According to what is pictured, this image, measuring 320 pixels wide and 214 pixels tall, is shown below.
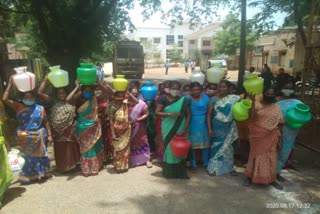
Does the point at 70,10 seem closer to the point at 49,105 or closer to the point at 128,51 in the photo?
the point at 49,105

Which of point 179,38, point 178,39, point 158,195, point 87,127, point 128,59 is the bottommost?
point 158,195

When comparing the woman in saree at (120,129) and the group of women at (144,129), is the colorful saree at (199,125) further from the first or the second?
the woman in saree at (120,129)

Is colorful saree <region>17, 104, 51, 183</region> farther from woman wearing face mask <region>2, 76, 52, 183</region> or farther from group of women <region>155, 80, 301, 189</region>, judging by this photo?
group of women <region>155, 80, 301, 189</region>

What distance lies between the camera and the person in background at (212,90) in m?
4.42

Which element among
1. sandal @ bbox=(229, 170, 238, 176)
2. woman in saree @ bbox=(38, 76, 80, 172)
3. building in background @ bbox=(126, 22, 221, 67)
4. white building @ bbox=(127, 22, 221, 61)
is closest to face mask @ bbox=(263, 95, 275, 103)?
sandal @ bbox=(229, 170, 238, 176)

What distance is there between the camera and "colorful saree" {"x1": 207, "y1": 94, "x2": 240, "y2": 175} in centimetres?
411

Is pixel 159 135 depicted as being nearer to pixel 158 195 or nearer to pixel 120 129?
pixel 120 129

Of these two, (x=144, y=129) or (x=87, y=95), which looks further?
(x=144, y=129)

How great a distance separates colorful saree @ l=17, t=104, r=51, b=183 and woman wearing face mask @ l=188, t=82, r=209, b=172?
2.15 metres

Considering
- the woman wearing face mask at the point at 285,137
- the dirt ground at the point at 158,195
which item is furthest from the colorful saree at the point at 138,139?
the woman wearing face mask at the point at 285,137

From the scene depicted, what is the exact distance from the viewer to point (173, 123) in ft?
13.3

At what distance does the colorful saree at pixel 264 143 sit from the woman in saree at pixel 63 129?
2586 mm

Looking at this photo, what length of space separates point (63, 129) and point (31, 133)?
0.44 metres

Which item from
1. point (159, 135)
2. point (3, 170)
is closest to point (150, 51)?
point (159, 135)
